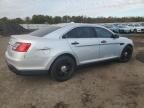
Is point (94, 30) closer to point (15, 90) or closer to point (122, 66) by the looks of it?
point (122, 66)

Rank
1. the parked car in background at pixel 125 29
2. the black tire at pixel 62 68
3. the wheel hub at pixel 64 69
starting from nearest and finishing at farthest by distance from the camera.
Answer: the black tire at pixel 62 68, the wheel hub at pixel 64 69, the parked car in background at pixel 125 29

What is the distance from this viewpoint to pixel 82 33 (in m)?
6.90

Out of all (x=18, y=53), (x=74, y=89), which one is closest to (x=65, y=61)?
(x=74, y=89)

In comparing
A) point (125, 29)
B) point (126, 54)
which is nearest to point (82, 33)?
point (126, 54)

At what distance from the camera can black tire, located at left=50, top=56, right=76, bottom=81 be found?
607 cm

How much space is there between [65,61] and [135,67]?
9.28ft

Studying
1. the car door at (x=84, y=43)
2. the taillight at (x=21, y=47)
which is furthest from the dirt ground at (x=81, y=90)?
the taillight at (x=21, y=47)

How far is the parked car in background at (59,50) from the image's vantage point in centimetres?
575

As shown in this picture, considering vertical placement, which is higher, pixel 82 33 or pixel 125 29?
pixel 82 33

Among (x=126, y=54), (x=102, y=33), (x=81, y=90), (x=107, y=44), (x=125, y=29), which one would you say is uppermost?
(x=102, y=33)

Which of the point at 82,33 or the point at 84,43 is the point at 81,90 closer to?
the point at 84,43

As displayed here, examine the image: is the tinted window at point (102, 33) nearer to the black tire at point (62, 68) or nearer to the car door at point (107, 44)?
the car door at point (107, 44)

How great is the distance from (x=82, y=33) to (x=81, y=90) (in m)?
1.92

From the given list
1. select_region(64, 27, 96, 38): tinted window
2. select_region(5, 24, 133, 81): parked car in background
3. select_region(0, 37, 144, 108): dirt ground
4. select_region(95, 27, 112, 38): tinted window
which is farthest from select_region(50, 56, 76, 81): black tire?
select_region(95, 27, 112, 38): tinted window
